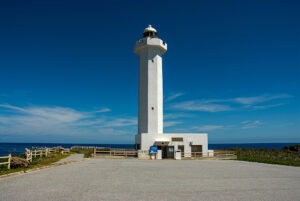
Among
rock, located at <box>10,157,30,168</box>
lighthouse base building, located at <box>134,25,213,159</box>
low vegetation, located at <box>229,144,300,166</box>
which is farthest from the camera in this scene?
lighthouse base building, located at <box>134,25,213,159</box>

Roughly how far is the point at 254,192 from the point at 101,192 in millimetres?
5277

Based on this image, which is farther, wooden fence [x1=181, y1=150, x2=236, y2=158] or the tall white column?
the tall white column

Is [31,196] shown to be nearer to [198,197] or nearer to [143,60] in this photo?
[198,197]

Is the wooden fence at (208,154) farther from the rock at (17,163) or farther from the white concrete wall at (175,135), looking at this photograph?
the rock at (17,163)

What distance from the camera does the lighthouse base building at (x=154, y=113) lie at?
25219 millimetres

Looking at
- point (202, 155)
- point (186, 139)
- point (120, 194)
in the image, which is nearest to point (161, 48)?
point (186, 139)

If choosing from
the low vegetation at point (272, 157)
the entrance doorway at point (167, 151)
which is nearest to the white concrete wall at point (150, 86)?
the entrance doorway at point (167, 151)

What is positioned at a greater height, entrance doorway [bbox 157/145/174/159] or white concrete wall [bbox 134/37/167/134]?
white concrete wall [bbox 134/37/167/134]

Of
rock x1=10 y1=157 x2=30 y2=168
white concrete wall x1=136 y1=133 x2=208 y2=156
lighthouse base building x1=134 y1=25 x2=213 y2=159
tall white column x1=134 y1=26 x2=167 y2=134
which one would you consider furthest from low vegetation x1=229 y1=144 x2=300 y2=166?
rock x1=10 y1=157 x2=30 y2=168

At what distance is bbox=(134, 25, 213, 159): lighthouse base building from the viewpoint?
25219 mm

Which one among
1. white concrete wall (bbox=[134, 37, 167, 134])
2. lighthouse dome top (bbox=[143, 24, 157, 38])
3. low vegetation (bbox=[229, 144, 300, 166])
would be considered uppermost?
lighthouse dome top (bbox=[143, 24, 157, 38])

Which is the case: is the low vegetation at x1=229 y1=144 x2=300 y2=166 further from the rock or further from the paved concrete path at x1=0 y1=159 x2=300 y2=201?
the rock

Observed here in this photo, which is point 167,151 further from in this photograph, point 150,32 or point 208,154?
point 150,32

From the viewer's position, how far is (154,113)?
26.9 meters
